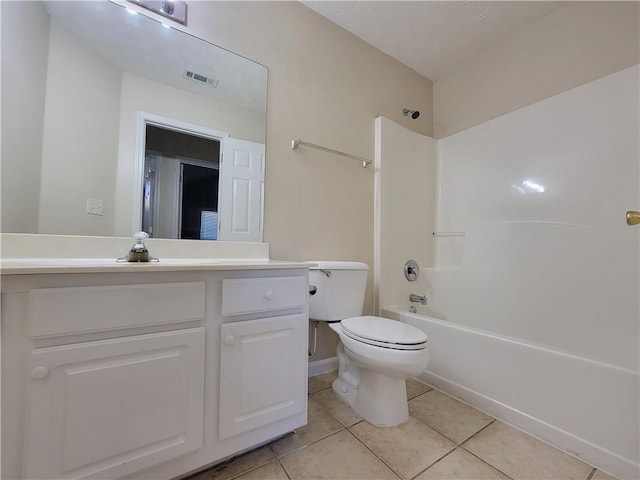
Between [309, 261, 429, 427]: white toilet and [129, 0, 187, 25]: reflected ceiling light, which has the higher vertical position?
[129, 0, 187, 25]: reflected ceiling light

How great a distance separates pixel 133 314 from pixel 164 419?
33 centimetres

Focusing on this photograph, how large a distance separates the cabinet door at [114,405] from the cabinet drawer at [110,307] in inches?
1.8

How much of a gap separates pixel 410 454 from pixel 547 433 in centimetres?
60

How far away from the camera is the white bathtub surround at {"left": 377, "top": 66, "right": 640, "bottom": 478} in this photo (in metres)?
1.06

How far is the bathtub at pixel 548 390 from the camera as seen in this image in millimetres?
954

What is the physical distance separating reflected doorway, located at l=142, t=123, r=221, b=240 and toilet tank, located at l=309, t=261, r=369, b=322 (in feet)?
1.94

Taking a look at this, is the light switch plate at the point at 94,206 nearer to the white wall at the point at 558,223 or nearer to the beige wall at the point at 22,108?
the beige wall at the point at 22,108

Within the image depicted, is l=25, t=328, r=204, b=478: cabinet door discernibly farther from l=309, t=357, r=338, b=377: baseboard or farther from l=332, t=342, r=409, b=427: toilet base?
l=309, t=357, r=338, b=377: baseboard

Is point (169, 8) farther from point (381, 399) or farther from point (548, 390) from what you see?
point (548, 390)

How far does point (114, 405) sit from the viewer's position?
71 cm

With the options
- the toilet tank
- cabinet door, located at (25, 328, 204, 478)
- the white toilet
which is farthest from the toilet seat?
cabinet door, located at (25, 328, 204, 478)

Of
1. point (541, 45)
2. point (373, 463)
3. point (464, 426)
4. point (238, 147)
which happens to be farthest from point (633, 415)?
point (541, 45)

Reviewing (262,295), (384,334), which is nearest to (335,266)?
(384,334)

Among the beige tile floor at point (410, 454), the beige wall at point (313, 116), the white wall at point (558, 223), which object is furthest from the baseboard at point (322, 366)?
the white wall at point (558, 223)
